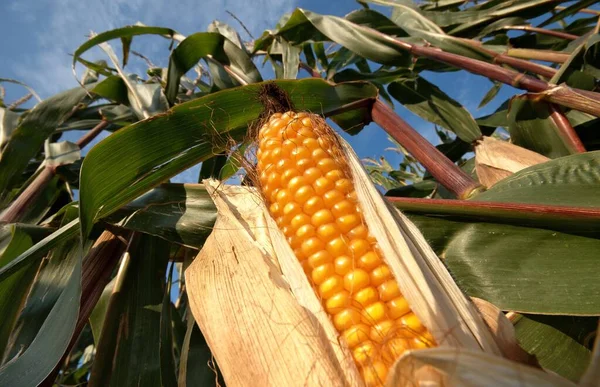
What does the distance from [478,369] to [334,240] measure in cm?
48

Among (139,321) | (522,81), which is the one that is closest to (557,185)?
(522,81)

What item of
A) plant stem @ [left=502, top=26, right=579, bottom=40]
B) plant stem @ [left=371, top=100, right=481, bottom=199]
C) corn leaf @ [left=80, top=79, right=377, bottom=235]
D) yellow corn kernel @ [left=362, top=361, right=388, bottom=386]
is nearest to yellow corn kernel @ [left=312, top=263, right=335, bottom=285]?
yellow corn kernel @ [left=362, top=361, right=388, bottom=386]

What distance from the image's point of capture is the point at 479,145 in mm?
2395

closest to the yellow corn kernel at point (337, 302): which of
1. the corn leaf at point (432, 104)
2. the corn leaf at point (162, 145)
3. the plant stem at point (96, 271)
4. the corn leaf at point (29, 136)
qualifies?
the corn leaf at point (162, 145)

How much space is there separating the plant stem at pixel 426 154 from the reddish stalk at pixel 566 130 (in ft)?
2.29

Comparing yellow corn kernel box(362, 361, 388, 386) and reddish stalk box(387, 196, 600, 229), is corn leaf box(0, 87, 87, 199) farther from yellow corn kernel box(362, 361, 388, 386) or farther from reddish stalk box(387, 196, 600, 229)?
yellow corn kernel box(362, 361, 388, 386)

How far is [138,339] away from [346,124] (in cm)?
149

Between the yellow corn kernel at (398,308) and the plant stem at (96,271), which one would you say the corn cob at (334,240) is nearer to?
the yellow corn kernel at (398,308)

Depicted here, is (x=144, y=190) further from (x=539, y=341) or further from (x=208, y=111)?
(x=539, y=341)

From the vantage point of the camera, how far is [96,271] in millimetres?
1681

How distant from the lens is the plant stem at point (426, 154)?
1.75 meters

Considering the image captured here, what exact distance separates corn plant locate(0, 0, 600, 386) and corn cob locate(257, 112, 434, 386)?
52mm

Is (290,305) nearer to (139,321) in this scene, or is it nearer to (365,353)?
(365,353)

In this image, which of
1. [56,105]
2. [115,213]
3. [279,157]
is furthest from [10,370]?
[56,105]
